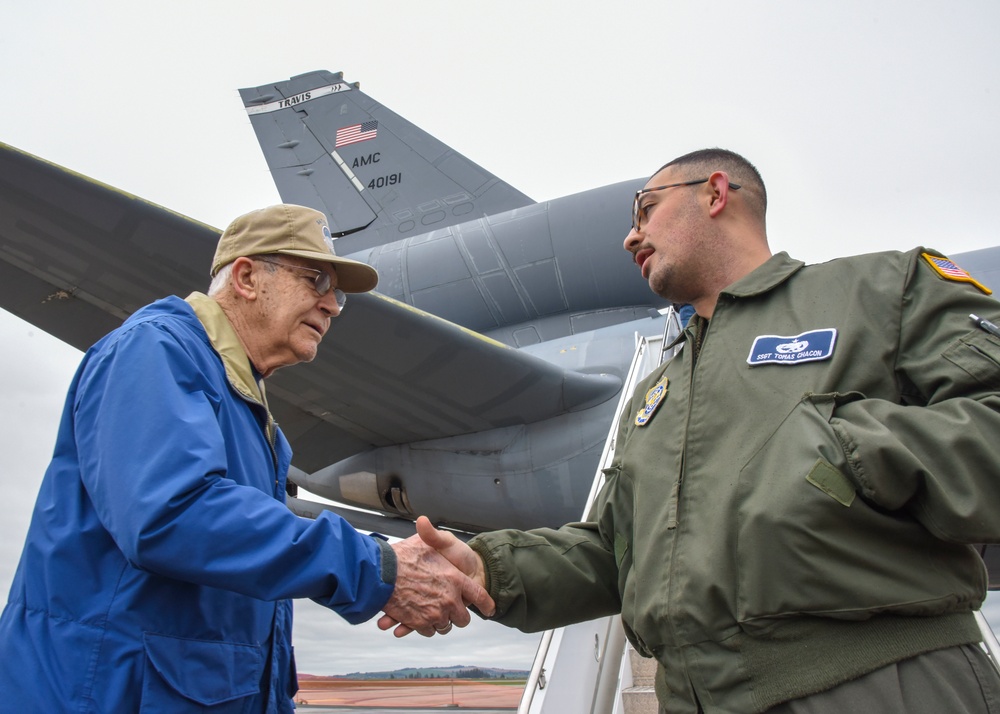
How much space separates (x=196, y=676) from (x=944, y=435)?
1.56 meters

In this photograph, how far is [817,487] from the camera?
1496 millimetres

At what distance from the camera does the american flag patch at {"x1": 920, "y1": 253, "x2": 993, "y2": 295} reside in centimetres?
166

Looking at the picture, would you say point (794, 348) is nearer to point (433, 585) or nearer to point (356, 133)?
point (433, 585)

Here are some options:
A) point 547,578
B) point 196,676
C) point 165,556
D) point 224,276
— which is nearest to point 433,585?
point 547,578

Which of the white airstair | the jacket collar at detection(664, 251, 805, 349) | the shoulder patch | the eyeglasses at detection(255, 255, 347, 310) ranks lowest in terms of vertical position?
the white airstair

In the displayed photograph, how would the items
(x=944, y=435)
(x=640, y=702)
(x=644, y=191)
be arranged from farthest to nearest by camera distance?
(x=640, y=702), (x=644, y=191), (x=944, y=435)

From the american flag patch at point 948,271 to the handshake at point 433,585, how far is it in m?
1.34

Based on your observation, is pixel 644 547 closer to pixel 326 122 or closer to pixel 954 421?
pixel 954 421

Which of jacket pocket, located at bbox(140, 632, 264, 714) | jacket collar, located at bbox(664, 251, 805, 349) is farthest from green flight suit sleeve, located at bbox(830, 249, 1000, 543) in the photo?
jacket pocket, located at bbox(140, 632, 264, 714)

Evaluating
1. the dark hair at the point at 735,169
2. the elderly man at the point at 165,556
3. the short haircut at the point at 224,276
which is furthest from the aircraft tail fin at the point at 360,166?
the elderly man at the point at 165,556

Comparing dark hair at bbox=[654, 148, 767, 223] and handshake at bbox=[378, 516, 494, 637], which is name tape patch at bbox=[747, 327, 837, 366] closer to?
dark hair at bbox=[654, 148, 767, 223]

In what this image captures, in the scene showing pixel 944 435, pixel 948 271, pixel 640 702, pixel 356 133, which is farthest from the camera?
pixel 356 133

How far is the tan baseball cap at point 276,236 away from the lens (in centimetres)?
216

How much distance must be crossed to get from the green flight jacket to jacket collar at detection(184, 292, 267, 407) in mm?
1030
